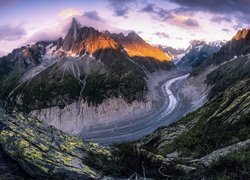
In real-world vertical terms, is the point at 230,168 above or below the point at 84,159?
below

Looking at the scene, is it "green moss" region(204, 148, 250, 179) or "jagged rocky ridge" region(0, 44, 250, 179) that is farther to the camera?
"jagged rocky ridge" region(0, 44, 250, 179)

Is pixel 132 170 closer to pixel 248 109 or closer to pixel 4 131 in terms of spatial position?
pixel 4 131

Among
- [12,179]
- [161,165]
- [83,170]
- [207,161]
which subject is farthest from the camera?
[207,161]

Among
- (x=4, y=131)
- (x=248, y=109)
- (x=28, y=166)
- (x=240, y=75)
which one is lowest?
(x=240, y=75)

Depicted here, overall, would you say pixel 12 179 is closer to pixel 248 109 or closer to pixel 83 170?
pixel 83 170

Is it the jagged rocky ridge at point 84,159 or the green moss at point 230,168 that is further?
the jagged rocky ridge at point 84,159

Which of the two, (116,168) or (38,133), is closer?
(116,168)

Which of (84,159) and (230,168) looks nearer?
(230,168)

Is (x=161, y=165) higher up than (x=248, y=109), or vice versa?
(x=161, y=165)

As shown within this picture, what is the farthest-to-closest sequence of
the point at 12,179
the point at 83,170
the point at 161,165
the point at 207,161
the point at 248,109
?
the point at 248,109, the point at 207,161, the point at 161,165, the point at 83,170, the point at 12,179

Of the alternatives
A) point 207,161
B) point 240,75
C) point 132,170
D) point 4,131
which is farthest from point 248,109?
point 240,75
